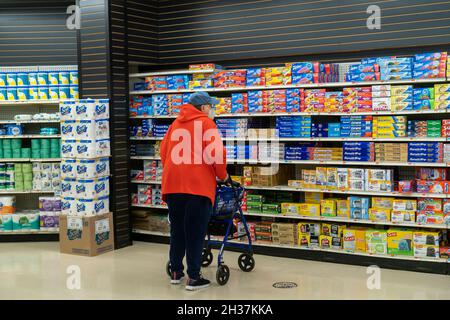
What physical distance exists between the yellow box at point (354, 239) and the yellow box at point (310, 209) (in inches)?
16.5

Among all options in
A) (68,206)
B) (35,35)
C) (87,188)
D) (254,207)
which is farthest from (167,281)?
(35,35)

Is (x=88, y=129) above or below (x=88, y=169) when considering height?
above

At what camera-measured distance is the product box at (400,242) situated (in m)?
6.62

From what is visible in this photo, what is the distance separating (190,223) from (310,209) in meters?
2.02

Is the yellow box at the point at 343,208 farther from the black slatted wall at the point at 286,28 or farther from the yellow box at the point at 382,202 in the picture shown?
the black slatted wall at the point at 286,28

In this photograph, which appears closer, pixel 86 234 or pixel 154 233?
pixel 86 234

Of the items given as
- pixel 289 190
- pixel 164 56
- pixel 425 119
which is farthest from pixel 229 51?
pixel 425 119

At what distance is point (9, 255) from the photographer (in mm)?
7801

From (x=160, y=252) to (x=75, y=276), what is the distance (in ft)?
4.93

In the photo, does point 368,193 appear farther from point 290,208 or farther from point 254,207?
point 254,207

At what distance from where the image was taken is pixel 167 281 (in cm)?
634

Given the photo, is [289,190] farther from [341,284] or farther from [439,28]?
[439,28]

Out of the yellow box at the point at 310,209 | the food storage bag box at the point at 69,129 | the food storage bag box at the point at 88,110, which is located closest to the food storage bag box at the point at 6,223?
the food storage bag box at the point at 69,129
